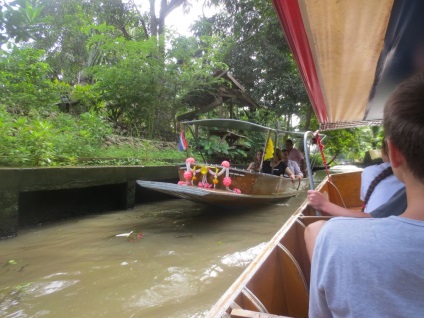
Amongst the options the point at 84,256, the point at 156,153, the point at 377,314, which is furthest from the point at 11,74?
the point at 377,314

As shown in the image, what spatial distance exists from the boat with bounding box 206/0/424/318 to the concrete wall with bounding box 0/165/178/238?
381 cm

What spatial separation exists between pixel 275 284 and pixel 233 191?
3.87 meters

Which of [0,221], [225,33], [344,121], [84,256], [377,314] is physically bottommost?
[84,256]

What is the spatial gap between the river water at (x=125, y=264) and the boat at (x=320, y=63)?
3.34 ft

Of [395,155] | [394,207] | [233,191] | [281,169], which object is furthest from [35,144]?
[281,169]

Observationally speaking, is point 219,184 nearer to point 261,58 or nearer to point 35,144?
point 35,144

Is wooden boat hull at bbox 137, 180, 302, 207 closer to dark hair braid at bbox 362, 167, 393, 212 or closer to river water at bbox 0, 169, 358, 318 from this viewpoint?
river water at bbox 0, 169, 358, 318

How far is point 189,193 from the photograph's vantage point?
16.0 ft

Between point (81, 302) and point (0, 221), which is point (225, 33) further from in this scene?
point (81, 302)

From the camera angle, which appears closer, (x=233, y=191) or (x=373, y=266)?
(x=373, y=266)

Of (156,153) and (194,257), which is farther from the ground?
(156,153)

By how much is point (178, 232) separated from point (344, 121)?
3.11m

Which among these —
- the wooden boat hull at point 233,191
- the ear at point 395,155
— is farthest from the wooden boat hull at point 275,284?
the wooden boat hull at point 233,191

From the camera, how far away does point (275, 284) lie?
184 centimetres
